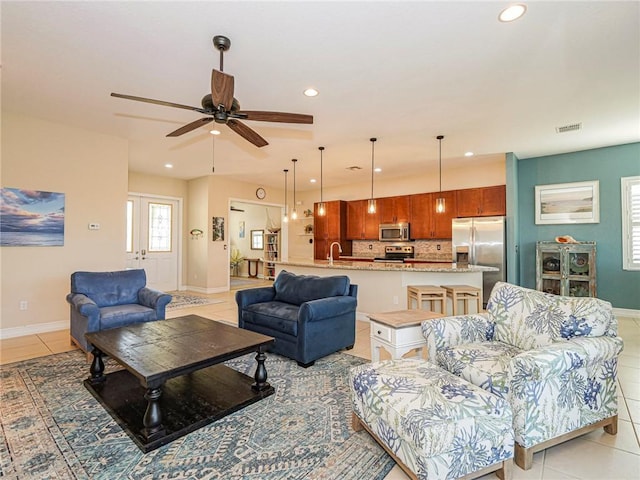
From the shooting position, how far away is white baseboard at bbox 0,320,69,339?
4078 mm

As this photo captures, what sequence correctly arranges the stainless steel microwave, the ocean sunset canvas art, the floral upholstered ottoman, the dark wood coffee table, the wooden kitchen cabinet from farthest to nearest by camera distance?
the wooden kitchen cabinet → the stainless steel microwave → the ocean sunset canvas art → the dark wood coffee table → the floral upholstered ottoman

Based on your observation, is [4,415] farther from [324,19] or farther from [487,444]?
[324,19]

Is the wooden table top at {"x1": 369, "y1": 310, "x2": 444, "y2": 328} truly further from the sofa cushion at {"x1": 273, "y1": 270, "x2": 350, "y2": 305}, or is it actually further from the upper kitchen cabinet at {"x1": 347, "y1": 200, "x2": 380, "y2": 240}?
the upper kitchen cabinet at {"x1": 347, "y1": 200, "x2": 380, "y2": 240}

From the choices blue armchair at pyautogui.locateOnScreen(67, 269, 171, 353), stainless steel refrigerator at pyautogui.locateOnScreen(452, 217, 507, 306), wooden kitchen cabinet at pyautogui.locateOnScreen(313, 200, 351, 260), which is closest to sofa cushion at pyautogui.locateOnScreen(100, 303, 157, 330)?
blue armchair at pyautogui.locateOnScreen(67, 269, 171, 353)

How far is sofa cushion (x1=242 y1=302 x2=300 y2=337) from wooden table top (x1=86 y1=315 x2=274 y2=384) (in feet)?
2.00

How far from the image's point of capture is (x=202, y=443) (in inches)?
76.5

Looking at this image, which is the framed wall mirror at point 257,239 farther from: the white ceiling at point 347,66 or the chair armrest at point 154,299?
the chair armrest at point 154,299

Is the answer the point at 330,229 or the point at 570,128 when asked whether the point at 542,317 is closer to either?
the point at 570,128

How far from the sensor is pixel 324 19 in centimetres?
225

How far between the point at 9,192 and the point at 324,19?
4447mm

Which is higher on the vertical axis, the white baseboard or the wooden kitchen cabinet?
the wooden kitchen cabinet

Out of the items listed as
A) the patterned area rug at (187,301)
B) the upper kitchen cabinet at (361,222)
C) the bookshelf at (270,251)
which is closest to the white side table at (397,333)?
the patterned area rug at (187,301)

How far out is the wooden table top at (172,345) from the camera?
6.58 ft

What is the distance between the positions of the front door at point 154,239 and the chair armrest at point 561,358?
7.55 m
